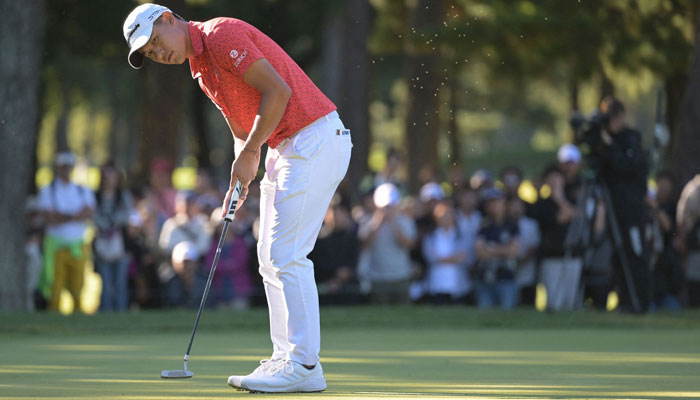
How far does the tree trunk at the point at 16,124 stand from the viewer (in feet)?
39.7

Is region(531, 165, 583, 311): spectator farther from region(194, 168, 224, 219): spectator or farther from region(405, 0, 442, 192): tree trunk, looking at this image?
region(405, 0, 442, 192): tree trunk

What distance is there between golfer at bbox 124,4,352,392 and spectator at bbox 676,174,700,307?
731 centimetres

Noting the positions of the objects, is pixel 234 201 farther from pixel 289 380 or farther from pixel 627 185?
pixel 627 185

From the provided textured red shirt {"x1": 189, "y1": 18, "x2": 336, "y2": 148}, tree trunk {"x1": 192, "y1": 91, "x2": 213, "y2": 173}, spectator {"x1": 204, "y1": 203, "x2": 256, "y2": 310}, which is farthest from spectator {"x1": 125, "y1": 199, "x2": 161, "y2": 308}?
tree trunk {"x1": 192, "y1": 91, "x2": 213, "y2": 173}

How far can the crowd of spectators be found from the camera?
1205 centimetres

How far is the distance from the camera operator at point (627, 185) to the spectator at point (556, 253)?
4.22ft

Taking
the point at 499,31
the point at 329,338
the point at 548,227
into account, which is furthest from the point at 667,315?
the point at 499,31

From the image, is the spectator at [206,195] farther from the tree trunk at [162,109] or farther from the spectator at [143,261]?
the tree trunk at [162,109]

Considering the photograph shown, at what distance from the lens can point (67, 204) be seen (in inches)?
495

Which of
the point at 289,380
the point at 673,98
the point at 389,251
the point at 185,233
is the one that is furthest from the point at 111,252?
the point at 673,98

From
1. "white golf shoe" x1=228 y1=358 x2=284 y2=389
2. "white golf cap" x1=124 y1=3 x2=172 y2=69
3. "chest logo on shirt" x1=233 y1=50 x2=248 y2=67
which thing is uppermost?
"white golf cap" x1=124 y1=3 x2=172 y2=69

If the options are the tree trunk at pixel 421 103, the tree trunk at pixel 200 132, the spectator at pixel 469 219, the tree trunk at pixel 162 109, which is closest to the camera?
the spectator at pixel 469 219

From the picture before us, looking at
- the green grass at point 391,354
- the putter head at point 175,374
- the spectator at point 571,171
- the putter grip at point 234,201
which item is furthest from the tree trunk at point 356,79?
the putter head at point 175,374

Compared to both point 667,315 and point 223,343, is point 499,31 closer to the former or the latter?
point 667,315
